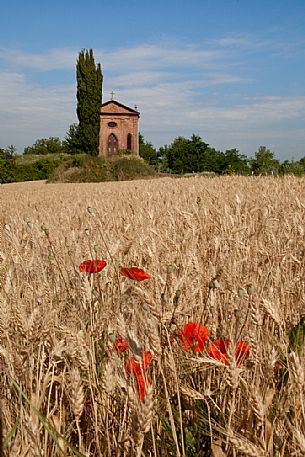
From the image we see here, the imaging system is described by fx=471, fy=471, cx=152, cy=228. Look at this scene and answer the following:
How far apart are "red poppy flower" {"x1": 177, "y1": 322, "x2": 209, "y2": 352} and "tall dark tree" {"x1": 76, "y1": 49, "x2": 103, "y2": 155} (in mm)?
29525

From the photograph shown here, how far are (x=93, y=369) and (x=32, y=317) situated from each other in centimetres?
17

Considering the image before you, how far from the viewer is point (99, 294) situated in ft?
4.37

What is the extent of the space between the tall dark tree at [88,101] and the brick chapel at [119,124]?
5.94m

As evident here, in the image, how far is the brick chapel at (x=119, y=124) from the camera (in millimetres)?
36531

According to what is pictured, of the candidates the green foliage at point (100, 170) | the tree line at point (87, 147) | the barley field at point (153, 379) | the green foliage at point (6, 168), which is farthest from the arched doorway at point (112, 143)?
the barley field at point (153, 379)

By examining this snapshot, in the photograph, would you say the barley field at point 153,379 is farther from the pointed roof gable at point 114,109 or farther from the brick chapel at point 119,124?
the pointed roof gable at point 114,109

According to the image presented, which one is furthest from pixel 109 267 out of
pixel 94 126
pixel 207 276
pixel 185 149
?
pixel 185 149

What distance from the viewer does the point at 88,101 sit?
2984 cm

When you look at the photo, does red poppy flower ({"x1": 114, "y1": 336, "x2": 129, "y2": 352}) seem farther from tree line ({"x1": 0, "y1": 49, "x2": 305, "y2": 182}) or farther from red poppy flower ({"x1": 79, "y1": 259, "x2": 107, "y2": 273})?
tree line ({"x1": 0, "y1": 49, "x2": 305, "y2": 182})


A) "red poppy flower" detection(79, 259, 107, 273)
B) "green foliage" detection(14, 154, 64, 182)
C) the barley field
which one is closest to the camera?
the barley field

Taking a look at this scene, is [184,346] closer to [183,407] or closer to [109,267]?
[183,407]

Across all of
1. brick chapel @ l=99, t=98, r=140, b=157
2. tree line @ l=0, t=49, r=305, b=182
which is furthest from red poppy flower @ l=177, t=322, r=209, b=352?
brick chapel @ l=99, t=98, r=140, b=157

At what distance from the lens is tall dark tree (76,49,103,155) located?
1175 inches

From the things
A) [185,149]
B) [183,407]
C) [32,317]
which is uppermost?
[185,149]
